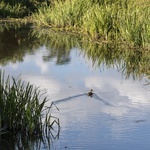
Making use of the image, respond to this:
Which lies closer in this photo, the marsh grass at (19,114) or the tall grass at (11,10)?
the marsh grass at (19,114)

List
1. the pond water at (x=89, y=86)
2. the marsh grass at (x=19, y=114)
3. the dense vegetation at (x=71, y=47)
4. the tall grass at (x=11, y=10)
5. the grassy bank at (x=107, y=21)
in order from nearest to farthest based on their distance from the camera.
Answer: the marsh grass at (x=19, y=114) < the pond water at (x=89, y=86) < the dense vegetation at (x=71, y=47) < the grassy bank at (x=107, y=21) < the tall grass at (x=11, y=10)

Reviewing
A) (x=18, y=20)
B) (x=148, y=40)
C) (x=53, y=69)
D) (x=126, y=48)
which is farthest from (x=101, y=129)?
(x=18, y=20)

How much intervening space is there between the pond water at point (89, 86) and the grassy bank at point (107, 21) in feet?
1.73

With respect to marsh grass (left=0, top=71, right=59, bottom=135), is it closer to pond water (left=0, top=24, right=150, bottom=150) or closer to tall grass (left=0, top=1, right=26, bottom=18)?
pond water (left=0, top=24, right=150, bottom=150)

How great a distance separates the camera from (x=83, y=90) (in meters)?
8.84

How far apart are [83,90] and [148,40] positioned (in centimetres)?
494

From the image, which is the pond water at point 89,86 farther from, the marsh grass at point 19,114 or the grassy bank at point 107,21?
the grassy bank at point 107,21

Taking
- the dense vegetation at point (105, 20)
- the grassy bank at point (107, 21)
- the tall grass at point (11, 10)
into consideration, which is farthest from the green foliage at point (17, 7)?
the grassy bank at point (107, 21)

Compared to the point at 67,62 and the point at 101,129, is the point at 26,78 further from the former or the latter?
the point at 101,129

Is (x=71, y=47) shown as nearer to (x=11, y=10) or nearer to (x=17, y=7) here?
(x=11, y=10)

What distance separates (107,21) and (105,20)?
0.31 feet

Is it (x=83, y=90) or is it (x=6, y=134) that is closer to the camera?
(x=6, y=134)

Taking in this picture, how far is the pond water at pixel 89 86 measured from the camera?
19.9 feet

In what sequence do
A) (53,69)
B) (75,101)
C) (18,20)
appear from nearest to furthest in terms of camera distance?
(75,101)
(53,69)
(18,20)
